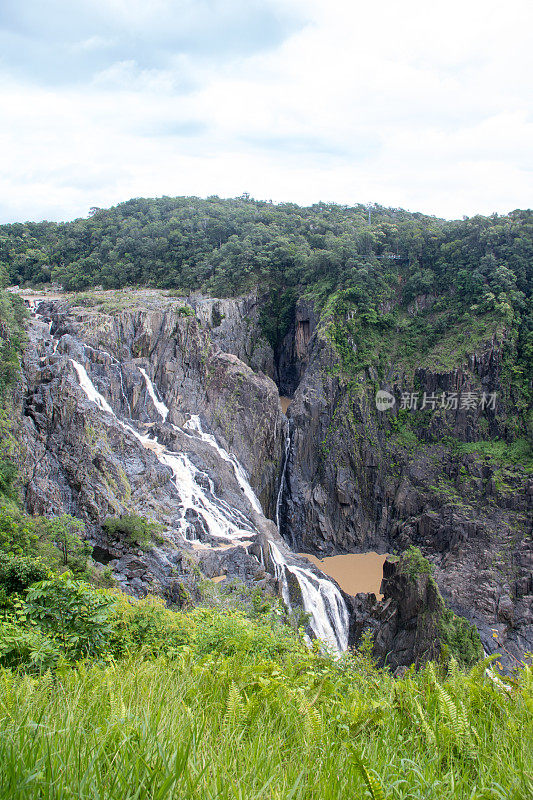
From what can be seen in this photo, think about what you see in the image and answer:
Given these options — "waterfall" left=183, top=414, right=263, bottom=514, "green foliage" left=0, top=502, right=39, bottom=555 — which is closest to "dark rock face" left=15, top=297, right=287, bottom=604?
"waterfall" left=183, top=414, right=263, bottom=514

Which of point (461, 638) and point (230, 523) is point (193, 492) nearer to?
point (230, 523)

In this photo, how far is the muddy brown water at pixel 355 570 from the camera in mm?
21922

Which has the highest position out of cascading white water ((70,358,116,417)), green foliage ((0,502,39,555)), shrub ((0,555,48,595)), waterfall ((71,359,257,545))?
cascading white water ((70,358,116,417))

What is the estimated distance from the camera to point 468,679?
323cm

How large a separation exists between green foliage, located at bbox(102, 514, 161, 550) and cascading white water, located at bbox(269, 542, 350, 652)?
14.5ft

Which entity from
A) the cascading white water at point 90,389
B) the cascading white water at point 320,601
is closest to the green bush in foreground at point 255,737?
the cascading white water at point 320,601

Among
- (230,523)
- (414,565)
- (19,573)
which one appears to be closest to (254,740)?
(19,573)

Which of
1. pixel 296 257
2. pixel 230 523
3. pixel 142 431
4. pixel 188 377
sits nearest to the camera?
pixel 230 523

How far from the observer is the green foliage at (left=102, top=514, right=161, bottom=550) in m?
15.2

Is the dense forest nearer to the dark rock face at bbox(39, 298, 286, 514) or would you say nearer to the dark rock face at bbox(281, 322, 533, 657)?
the dark rock face at bbox(39, 298, 286, 514)

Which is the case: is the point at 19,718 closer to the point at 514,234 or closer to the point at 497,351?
the point at 497,351

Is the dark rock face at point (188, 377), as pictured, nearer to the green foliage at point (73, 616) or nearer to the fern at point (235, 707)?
the green foliage at point (73, 616)

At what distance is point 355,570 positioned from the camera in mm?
23641

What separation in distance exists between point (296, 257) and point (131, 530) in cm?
2322
